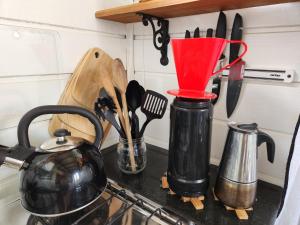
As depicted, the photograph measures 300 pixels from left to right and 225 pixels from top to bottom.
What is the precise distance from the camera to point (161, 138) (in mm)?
955

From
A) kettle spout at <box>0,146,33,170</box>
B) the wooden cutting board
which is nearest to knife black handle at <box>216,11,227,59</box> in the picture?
the wooden cutting board

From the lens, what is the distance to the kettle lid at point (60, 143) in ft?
1.66

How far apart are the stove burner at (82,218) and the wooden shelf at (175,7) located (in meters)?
0.64

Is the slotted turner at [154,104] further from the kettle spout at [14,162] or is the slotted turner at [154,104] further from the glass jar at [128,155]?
the kettle spout at [14,162]

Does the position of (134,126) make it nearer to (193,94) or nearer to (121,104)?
(121,104)

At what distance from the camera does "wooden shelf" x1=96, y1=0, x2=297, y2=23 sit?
1.95ft

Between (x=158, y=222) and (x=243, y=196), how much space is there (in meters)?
0.24

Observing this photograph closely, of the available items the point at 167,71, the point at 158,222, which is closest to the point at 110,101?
the point at 167,71

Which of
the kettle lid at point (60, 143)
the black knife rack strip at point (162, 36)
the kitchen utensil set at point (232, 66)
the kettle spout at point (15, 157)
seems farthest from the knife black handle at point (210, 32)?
the kettle spout at point (15, 157)

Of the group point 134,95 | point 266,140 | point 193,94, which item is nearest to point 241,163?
point 266,140

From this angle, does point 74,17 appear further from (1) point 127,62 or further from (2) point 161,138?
(2) point 161,138

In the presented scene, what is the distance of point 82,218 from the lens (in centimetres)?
58

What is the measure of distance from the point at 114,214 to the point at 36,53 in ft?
1.82

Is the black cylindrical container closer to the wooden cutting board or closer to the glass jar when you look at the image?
the glass jar
